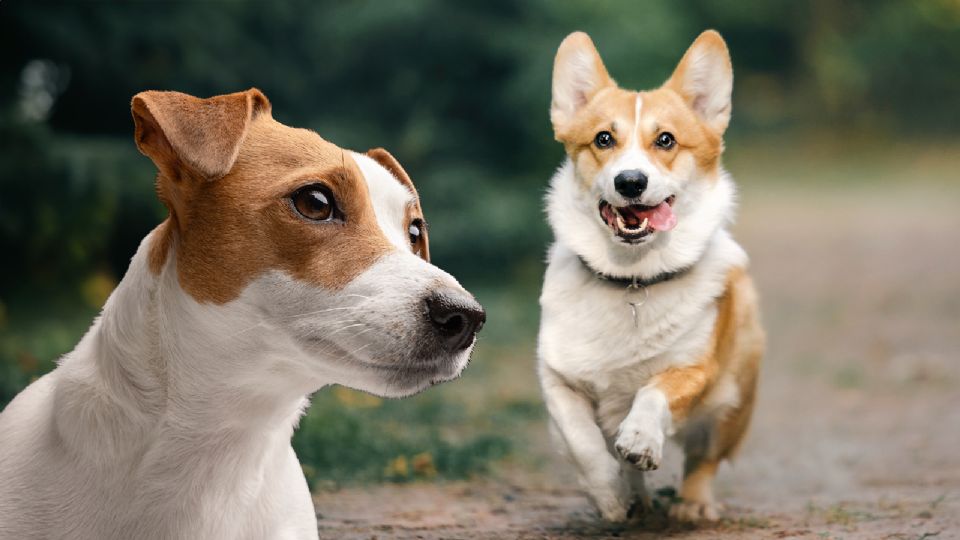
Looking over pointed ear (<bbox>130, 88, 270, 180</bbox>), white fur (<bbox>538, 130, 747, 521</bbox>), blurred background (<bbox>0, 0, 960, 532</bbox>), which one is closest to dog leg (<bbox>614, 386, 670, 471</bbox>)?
white fur (<bbox>538, 130, 747, 521</bbox>)

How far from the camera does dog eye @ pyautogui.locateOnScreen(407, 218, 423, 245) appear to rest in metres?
2.80

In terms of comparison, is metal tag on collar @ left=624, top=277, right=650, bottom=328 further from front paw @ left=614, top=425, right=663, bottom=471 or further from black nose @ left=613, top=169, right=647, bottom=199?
front paw @ left=614, top=425, right=663, bottom=471

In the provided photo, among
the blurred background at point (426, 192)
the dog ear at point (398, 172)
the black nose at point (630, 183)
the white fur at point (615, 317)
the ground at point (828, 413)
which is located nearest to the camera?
the dog ear at point (398, 172)

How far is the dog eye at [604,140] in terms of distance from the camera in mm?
3624

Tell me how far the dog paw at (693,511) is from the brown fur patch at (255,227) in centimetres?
179

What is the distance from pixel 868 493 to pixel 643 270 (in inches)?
63.1

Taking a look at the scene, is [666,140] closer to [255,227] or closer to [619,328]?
[619,328]

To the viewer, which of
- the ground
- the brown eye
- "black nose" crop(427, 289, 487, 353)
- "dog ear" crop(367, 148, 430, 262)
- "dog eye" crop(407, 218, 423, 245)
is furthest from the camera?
the ground

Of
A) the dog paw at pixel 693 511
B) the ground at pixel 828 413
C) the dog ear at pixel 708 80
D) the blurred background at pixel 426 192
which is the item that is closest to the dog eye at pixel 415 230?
the ground at pixel 828 413

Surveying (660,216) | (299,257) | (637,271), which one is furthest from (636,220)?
(299,257)

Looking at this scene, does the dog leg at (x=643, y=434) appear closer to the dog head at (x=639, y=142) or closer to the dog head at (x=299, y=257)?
the dog head at (x=639, y=142)

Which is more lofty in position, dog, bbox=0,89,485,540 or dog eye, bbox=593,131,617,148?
dog eye, bbox=593,131,617,148

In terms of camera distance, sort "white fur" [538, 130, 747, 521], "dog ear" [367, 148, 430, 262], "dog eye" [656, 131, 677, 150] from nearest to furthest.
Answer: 1. "dog ear" [367, 148, 430, 262]
2. "white fur" [538, 130, 747, 521]
3. "dog eye" [656, 131, 677, 150]

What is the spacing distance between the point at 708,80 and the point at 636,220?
0.60 m
